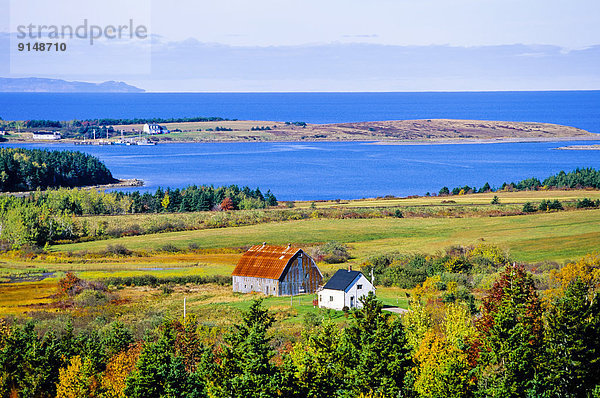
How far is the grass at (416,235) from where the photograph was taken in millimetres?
62969

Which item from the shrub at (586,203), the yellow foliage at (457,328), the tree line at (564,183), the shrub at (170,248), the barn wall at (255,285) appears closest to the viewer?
the yellow foliage at (457,328)

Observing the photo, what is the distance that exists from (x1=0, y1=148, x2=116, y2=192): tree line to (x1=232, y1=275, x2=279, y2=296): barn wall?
85.7 meters

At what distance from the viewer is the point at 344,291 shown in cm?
4450

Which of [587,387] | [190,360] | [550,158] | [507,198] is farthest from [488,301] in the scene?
[550,158]

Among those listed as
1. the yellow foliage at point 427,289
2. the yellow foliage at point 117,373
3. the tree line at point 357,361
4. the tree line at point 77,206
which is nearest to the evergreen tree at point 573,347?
the tree line at point 357,361

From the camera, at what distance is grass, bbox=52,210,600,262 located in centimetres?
6297

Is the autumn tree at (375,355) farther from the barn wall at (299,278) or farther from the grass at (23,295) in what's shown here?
the grass at (23,295)

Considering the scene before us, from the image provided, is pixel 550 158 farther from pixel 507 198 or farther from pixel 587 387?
pixel 587 387

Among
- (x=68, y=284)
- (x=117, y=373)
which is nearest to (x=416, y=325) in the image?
(x=117, y=373)

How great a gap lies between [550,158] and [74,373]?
179m

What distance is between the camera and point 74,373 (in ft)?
94.6

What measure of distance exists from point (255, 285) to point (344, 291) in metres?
10.1

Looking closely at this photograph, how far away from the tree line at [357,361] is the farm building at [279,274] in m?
19.6

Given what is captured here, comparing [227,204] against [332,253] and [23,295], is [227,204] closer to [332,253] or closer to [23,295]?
[332,253]
